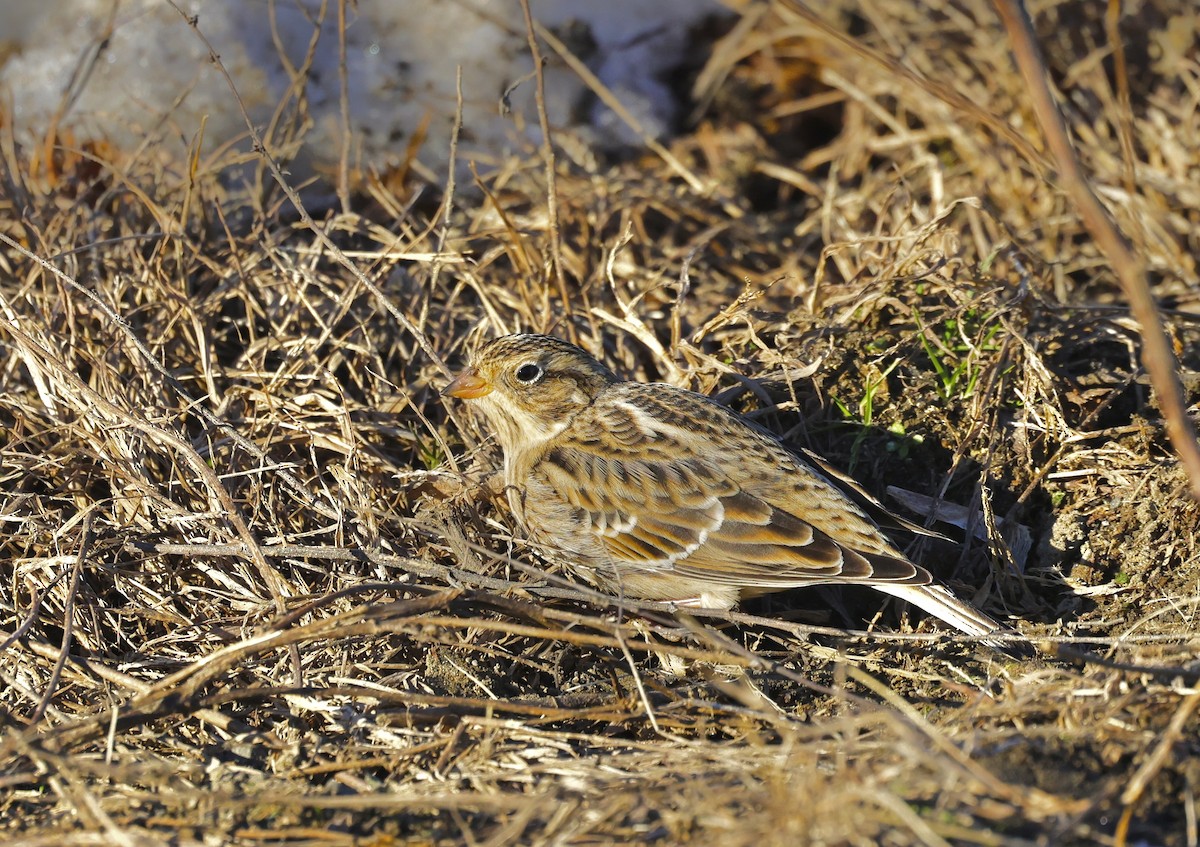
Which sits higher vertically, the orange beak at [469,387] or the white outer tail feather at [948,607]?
the orange beak at [469,387]

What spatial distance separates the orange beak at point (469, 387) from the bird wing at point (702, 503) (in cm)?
38

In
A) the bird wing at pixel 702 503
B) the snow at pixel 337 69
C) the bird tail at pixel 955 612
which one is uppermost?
the snow at pixel 337 69

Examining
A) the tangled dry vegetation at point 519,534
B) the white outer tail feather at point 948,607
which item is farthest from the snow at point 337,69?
the white outer tail feather at point 948,607

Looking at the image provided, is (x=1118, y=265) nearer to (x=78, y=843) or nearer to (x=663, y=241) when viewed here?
(x=78, y=843)

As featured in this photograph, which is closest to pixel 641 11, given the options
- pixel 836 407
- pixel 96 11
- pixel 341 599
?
pixel 96 11

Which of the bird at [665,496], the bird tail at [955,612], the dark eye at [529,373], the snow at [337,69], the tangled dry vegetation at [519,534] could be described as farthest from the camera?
the snow at [337,69]

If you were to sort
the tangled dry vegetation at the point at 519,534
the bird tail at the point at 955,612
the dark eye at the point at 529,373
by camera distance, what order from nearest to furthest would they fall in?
the tangled dry vegetation at the point at 519,534 < the bird tail at the point at 955,612 < the dark eye at the point at 529,373

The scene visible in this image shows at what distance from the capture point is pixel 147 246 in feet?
18.9

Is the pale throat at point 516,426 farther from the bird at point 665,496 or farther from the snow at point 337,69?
the snow at point 337,69

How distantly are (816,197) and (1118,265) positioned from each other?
4430 millimetres

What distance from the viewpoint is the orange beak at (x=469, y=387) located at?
4977 mm

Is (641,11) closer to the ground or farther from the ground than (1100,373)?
farther from the ground

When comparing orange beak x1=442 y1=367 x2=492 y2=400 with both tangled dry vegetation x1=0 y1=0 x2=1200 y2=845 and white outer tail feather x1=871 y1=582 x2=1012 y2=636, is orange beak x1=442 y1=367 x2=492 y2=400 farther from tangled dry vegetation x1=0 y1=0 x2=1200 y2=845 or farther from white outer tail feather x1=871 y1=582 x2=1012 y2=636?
white outer tail feather x1=871 y1=582 x2=1012 y2=636

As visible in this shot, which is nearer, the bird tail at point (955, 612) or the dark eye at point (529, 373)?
the bird tail at point (955, 612)
